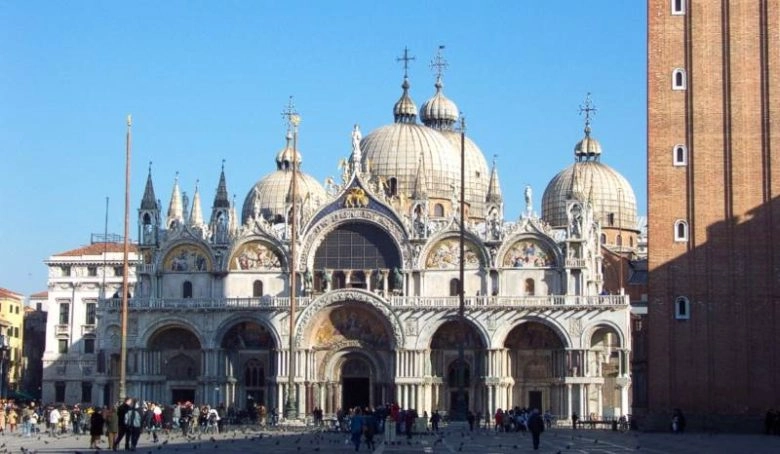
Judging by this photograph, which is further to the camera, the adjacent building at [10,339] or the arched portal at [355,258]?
the adjacent building at [10,339]

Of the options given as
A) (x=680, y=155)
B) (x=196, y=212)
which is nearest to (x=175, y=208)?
(x=196, y=212)

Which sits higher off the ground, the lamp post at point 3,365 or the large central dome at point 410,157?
the large central dome at point 410,157

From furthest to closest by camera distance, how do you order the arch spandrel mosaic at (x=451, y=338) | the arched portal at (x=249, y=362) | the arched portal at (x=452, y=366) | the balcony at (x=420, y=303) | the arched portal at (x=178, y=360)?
1. the arched portal at (x=178, y=360)
2. the arched portal at (x=249, y=362)
3. the arched portal at (x=452, y=366)
4. the arch spandrel mosaic at (x=451, y=338)
5. the balcony at (x=420, y=303)

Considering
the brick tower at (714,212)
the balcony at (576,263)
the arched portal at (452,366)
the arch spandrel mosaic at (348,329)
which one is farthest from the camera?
the arch spandrel mosaic at (348,329)

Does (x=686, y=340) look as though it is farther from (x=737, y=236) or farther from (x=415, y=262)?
(x=415, y=262)

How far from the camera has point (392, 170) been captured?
92.8m

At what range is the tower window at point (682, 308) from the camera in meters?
60.9

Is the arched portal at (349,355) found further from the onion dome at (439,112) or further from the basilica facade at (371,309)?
the onion dome at (439,112)

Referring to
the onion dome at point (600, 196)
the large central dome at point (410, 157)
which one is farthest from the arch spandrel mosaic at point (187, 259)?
the onion dome at point (600, 196)

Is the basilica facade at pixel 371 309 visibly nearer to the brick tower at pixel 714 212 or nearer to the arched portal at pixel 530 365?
the arched portal at pixel 530 365

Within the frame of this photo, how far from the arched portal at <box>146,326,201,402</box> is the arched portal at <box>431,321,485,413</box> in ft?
44.0

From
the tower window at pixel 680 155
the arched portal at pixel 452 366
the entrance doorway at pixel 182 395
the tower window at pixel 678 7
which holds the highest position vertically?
the tower window at pixel 678 7

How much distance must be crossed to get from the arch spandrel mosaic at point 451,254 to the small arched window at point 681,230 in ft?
67.7

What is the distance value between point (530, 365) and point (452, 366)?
414 centimetres
